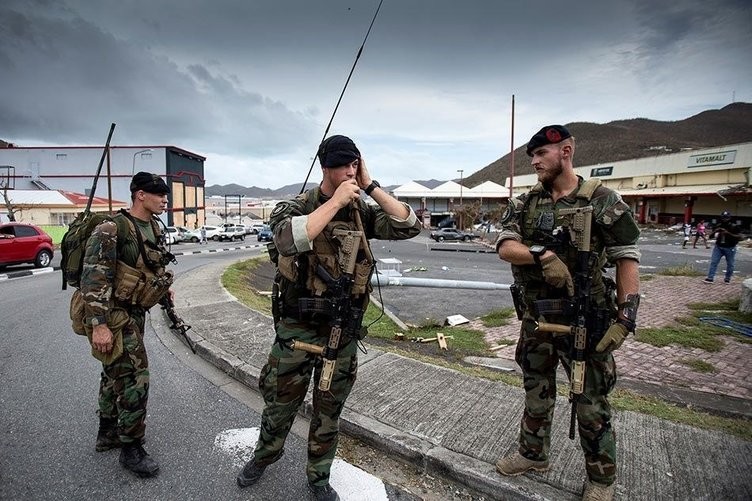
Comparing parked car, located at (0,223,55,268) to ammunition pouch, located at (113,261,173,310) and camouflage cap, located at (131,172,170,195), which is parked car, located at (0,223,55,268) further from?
ammunition pouch, located at (113,261,173,310)

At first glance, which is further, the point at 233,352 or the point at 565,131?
the point at 233,352

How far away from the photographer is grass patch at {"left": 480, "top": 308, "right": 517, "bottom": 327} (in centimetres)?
755

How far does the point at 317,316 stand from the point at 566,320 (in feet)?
4.78

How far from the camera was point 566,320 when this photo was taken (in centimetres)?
242

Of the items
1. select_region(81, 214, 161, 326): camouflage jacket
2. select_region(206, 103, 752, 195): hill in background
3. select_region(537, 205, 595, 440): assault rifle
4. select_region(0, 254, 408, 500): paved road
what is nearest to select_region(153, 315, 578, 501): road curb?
select_region(0, 254, 408, 500): paved road

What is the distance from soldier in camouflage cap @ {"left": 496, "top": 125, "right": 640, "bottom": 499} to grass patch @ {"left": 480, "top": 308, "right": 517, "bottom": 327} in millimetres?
5032

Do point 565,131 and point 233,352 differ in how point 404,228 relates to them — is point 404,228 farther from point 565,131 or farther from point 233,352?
point 233,352

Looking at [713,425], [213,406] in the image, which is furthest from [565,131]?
[213,406]

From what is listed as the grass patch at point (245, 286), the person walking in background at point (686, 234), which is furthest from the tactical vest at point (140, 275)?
the person walking in background at point (686, 234)

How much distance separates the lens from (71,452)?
284 centimetres

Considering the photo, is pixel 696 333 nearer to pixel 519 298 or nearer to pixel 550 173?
pixel 519 298

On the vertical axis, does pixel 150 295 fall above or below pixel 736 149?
below

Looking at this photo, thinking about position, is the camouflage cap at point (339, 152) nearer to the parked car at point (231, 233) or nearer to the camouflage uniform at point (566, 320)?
the camouflage uniform at point (566, 320)

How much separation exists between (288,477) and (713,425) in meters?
3.20
